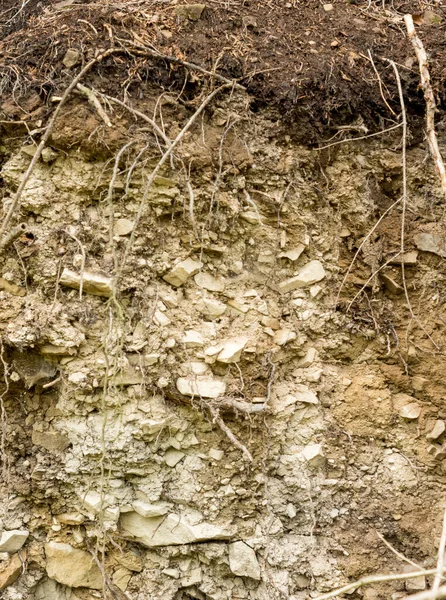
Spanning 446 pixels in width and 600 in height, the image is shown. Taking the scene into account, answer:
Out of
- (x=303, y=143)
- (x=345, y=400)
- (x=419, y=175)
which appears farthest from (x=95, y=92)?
(x=345, y=400)

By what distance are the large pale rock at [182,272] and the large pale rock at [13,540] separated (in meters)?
1.29

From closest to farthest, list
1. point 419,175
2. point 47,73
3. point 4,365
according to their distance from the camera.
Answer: point 4,365 → point 47,73 → point 419,175

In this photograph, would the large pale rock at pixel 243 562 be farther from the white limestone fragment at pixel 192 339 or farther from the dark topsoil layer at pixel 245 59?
the dark topsoil layer at pixel 245 59

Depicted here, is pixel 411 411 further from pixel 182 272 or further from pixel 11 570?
pixel 11 570

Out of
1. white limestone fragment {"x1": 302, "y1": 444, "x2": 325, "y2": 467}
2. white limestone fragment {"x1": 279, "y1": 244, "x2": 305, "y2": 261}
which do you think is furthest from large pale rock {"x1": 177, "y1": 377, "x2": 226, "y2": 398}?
white limestone fragment {"x1": 279, "y1": 244, "x2": 305, "y2": 261}

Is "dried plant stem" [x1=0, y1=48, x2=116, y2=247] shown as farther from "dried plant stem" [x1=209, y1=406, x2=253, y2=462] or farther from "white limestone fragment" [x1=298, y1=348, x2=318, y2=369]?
"white limestone fragment" [x1=298, y1=348, x2=318, y2=369]

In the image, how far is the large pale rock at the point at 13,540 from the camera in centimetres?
265

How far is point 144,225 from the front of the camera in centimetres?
270

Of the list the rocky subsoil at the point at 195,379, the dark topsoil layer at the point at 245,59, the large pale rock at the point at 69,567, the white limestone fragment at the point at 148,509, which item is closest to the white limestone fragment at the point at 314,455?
the rocky subsoil at the point at 195,379

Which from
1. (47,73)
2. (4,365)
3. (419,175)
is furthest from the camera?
(419,175)

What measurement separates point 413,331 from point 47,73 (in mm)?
2079

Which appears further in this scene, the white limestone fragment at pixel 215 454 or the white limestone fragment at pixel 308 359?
the white limestone fragment at pixel 308 359

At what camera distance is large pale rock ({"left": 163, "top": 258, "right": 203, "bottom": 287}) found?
2.72 metres

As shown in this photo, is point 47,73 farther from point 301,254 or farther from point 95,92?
point 301,254
